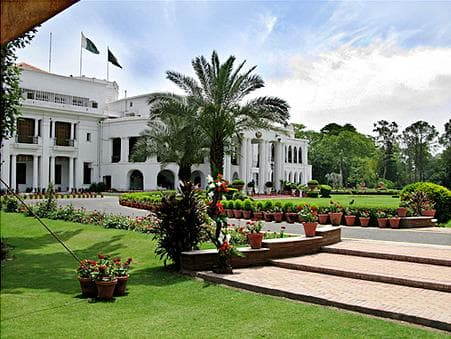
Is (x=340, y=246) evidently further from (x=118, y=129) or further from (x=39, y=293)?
(x=118, y=129)

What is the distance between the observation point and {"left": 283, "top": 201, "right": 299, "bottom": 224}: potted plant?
732 inches

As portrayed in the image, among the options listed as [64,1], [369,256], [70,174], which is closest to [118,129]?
[70,174]

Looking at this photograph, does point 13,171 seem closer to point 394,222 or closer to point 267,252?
point 394,222

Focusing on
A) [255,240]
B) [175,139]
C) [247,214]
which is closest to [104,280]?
[255,240]

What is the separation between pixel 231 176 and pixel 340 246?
36.4 meters

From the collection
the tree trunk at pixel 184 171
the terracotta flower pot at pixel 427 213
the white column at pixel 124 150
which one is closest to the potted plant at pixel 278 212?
the terracotta flower pot at pixel 427 213

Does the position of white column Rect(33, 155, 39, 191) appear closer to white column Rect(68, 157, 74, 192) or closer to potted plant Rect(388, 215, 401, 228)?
white column Rect(68, 157, 74, 192)

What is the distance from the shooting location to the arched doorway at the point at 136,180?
1827 inches

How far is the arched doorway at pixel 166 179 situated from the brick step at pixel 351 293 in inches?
1474

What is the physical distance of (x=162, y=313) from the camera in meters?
6.11

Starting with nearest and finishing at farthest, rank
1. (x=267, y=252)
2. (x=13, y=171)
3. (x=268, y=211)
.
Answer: (x=267, y=252)
(x=268, y=211)
(x=13, y=171)

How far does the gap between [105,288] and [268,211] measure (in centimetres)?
1353

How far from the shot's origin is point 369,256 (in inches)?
398

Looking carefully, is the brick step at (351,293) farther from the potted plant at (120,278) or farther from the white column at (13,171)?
the white column at (13,171)
